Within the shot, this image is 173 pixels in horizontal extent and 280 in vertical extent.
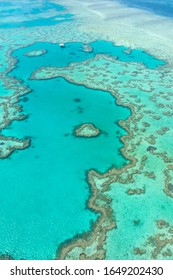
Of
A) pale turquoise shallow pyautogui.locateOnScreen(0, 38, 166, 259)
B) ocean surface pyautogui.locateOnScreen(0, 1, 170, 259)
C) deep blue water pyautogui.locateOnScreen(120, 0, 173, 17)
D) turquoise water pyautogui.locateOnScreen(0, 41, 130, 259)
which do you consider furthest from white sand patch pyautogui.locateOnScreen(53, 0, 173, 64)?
turquoise water pyautogui.locateOnScreen(0, 41, 130, 259)

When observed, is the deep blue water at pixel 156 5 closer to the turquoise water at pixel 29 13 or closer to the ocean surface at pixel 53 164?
the turquoise water at pixel 29 13

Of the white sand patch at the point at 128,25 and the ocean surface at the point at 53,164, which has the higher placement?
the white sand patch at the point at 128,25

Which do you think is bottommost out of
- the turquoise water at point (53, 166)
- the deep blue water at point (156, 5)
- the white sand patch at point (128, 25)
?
the turquoise water at point (53, 166)

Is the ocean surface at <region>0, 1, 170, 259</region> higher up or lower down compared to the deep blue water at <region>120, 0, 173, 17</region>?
lower down

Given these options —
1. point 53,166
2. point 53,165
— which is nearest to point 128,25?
point 53,165

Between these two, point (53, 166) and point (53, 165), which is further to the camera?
point (53, 165)

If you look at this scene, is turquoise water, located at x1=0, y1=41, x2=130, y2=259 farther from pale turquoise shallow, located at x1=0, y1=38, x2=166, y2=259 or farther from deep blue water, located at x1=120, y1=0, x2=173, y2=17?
deep blue water, located at x1=120, y1=0, x2=173, y2=17

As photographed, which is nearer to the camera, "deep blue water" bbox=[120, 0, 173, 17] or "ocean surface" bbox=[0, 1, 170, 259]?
"ocean surface" bbox=[0, 1, 170, 259]

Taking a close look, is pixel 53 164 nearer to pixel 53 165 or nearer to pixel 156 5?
pixel 53 165

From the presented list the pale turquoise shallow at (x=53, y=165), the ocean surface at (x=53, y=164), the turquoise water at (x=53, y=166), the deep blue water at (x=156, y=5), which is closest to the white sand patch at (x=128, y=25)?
the deep blue water at (x=156, y=5)
